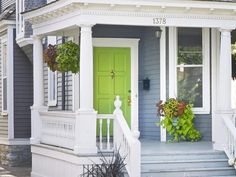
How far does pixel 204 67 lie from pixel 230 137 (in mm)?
2358

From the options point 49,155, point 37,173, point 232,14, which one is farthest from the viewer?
point 37,173

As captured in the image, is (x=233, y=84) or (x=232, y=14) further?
(x=233, y=84)

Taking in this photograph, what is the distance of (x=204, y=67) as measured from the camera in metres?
13.6

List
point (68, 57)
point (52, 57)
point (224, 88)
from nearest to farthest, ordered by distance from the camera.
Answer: point (224, 88) → point (68, 57) → point (52, 57)

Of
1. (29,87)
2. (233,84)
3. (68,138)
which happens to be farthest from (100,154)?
(29,87)

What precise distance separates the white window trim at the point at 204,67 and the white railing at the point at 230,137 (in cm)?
164

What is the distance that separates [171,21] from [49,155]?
4.12 meters

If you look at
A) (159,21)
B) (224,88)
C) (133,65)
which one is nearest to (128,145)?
(224,88)

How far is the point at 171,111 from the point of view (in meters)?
13.3

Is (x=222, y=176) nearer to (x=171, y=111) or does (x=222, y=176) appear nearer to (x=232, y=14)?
(x=171, y=111)

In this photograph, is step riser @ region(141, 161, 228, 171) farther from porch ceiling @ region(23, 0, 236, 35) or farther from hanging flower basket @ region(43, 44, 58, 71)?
hanging flower basket @ region(43, 44, 58, 71)

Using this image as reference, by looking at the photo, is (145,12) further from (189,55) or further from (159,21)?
(189,55)

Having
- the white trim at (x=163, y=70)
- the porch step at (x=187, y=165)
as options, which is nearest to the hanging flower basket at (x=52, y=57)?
the white trim at (x=163, y=70)

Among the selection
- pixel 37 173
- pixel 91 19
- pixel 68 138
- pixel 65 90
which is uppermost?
pixel 91 19
